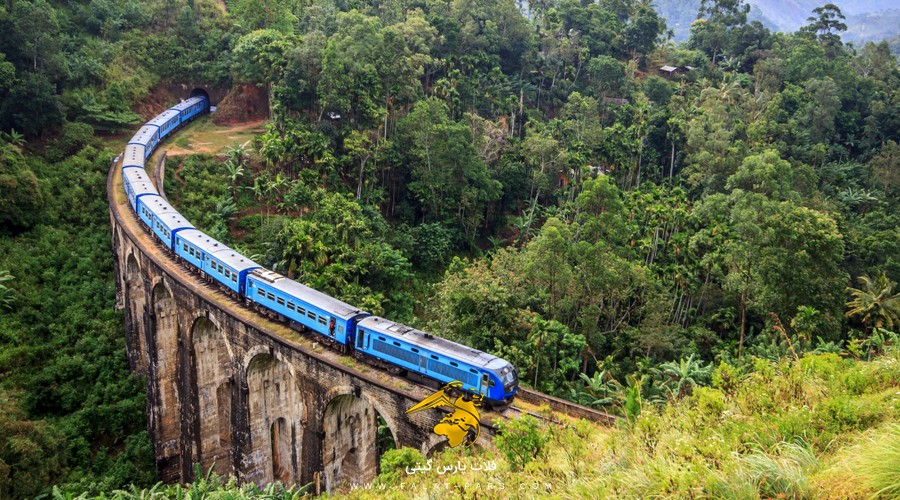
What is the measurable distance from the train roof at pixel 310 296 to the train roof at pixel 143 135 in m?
26.6

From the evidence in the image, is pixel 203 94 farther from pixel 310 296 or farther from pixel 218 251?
pixel 310 296

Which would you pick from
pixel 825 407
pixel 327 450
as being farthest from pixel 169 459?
pixel 825 407

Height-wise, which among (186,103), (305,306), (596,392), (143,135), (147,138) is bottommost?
(596,392)

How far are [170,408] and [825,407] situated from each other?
104 ft

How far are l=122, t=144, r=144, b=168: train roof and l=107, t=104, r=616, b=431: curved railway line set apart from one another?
5625 mm

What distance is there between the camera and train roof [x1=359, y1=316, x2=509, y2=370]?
63.5 feet

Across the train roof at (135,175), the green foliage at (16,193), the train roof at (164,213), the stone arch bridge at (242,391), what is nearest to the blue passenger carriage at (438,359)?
the stone arch bridge at (242,391)

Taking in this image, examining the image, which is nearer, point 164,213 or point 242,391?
point 242,391

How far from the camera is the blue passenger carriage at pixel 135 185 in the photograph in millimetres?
36156

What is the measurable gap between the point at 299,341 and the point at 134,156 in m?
27.6

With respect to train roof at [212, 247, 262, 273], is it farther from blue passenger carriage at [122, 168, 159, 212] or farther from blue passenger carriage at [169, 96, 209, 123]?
blue passenger carriage at [169, 96, 209, 123]

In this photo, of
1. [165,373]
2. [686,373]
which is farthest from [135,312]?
[686,373]

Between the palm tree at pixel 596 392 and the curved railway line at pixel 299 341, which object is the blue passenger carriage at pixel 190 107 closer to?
the curved railway line at pixel 299 341

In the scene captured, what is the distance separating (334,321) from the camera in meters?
22.6
